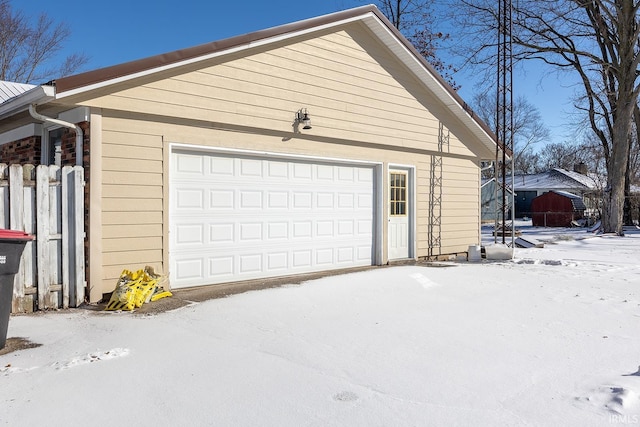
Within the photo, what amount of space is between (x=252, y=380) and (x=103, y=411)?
0.97 m

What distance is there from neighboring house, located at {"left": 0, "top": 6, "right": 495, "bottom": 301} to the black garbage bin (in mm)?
1861

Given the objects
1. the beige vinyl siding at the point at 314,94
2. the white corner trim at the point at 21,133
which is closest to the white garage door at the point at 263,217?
the beige vinyl siding at the point at 314,94

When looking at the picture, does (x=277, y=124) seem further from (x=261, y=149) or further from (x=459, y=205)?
(x=459, y=205)

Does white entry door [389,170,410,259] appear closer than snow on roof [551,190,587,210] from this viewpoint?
Yes

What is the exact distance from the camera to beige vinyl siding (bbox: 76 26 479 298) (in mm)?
6305

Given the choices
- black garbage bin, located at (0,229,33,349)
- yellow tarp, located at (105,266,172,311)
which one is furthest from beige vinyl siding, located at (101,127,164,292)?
black garbage bin, located at (0,229,33,349)

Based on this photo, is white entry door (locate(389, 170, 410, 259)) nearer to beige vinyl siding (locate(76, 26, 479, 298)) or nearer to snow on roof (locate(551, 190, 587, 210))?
beige vinyl siding (locate(76, 26, 479, 298))

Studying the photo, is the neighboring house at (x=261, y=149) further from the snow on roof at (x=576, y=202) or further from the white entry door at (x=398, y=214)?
the snow on roof at (x=576, y=202)

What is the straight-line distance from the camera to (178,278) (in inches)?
271

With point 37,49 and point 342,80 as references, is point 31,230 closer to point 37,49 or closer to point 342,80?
point 342,80

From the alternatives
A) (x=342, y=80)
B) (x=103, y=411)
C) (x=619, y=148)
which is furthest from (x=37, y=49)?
(x=619, y=148)

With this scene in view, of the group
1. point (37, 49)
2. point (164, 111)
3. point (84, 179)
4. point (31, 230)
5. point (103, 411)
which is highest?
point (37, 49)

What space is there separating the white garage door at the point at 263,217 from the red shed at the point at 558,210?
898 inches

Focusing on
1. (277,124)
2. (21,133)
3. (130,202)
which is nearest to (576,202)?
(277,124)
